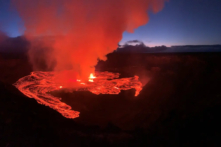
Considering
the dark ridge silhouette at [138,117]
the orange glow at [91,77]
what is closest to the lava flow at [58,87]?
the orange glow at [91,77]

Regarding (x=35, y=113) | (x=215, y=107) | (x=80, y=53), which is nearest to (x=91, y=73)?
(x=80, y=53)

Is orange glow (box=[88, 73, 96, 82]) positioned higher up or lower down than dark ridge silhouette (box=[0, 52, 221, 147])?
higher up

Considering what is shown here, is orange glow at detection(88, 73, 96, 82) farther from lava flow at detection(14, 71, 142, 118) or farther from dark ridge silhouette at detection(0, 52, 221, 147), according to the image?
dark ridge silhouette at detection(0, 52, 221, 147)

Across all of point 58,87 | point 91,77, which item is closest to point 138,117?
point 58,87

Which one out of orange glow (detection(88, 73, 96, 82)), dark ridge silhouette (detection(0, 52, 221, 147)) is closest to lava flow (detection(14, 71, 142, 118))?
orange glow (detection(88, 73, 96, 82))

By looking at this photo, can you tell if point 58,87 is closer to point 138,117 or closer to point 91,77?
point 91,77

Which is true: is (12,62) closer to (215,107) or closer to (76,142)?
(76,142)

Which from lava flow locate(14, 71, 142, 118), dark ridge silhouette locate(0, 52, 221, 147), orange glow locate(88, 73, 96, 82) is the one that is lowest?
dark ridge silhouette locate(0, 52, 221, 147)

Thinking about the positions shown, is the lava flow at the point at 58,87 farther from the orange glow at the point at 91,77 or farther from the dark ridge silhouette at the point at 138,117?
the dark ridge silhouette at the point at 138,117

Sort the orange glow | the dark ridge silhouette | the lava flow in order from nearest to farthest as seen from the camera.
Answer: the dark ridge silhouette → the lava flow → the orange glow

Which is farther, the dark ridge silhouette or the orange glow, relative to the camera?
the orange glow
